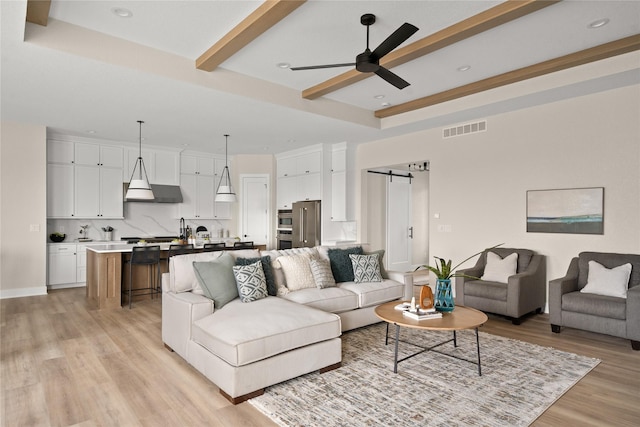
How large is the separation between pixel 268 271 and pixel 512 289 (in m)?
2.76

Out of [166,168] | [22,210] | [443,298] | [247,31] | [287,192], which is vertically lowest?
[443,298]

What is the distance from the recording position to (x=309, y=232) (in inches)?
303

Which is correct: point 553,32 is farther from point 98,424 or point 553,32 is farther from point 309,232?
point 309,232

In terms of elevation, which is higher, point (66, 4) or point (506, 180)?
point (66, 4)

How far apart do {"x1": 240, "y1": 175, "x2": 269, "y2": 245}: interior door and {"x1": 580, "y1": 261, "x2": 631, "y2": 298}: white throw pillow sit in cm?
623

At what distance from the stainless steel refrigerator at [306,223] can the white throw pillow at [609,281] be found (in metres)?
4.56

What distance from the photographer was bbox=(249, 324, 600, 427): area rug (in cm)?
240

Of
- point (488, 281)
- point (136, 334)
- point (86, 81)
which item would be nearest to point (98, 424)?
point (136, 334)

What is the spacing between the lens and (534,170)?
5.11 metres

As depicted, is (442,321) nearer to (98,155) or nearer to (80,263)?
(80,263)

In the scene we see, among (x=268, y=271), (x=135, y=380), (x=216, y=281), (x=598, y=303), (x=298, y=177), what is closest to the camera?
(x=135, y=380)

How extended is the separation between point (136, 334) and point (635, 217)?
5622 mm

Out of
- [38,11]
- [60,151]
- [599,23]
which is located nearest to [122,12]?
[38,11]

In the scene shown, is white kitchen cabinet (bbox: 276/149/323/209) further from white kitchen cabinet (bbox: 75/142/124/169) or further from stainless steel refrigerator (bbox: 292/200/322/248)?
white kitchen cabinet (bbox: 75/142/124/169)
